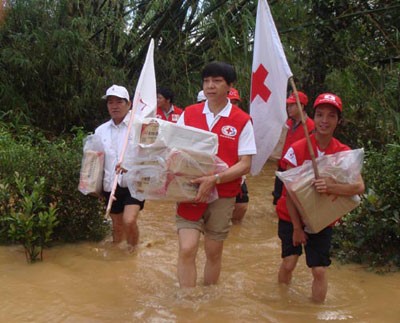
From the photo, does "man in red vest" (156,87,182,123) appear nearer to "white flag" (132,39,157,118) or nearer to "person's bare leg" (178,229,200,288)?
"white flag" (132,39,157,118)

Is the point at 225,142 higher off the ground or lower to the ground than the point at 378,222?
higher

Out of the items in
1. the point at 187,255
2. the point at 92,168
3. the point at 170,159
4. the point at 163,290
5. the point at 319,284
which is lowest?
the point at 163,290

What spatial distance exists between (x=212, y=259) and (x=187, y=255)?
0.33 meters

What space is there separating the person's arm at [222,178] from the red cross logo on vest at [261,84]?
538 millimetres

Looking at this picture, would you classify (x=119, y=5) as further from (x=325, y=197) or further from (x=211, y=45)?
(x=325, y=197)

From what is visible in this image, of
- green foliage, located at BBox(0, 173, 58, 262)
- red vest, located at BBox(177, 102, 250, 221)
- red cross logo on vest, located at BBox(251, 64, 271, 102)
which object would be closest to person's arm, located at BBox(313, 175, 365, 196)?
red vest, located at BBox(177, 102, 250, 221)

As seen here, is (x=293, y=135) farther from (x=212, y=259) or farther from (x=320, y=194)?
(x=320, y=194)

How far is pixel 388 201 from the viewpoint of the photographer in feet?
15.7

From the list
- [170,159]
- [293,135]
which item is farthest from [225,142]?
[293,135]

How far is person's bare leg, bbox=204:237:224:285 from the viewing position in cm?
404

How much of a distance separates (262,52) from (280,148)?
2.43m

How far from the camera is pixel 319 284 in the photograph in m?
3.92

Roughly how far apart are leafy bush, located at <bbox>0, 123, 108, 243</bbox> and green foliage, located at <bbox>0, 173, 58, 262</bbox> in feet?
0.46

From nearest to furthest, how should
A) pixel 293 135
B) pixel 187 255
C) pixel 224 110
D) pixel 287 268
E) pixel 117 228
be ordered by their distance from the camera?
pixel 187 255
pixel 224 110
pixel 287 268
pixel 117 228
pixel 293 135
